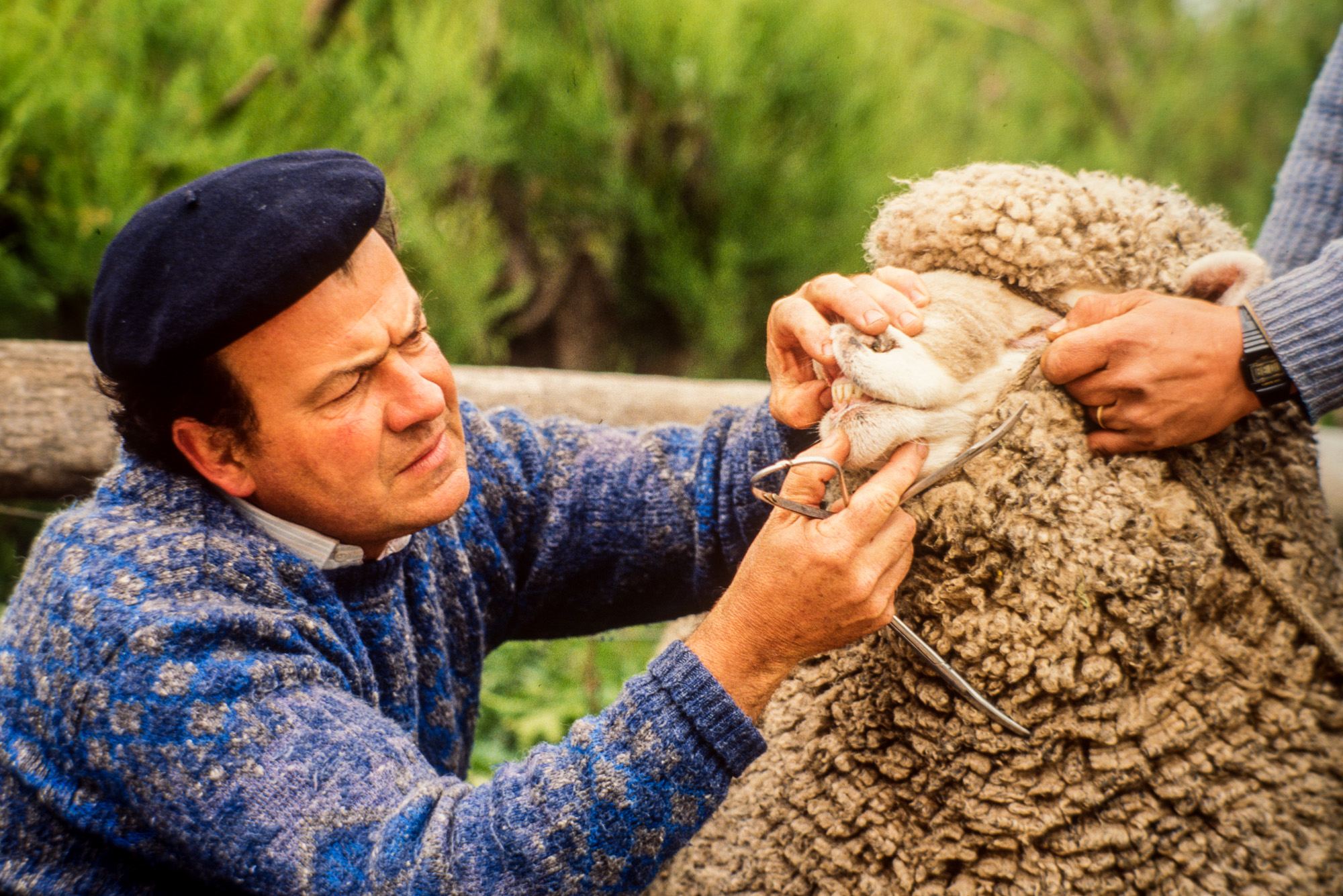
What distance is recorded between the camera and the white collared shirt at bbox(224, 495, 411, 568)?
4.95 feet

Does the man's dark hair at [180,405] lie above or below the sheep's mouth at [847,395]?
below

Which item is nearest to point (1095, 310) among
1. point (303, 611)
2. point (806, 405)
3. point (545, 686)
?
point (806, 405)

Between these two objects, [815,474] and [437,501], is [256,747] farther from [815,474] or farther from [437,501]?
[815,474]

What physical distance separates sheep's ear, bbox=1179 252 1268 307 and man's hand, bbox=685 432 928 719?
0.65m

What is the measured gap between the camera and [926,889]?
4.99 ft

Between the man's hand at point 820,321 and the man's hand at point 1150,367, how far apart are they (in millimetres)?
249

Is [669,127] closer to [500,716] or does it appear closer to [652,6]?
[652,6]

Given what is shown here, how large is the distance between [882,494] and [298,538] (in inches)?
35.8

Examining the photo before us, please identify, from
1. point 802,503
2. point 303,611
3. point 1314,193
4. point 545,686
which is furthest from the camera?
point 545,686

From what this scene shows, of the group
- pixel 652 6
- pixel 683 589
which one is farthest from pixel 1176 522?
pixel 652 6

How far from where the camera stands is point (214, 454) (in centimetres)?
146

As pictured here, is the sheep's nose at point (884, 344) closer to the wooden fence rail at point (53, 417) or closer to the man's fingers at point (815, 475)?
the man's fingers at point (815, 475)

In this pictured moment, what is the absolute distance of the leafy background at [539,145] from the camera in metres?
3.56

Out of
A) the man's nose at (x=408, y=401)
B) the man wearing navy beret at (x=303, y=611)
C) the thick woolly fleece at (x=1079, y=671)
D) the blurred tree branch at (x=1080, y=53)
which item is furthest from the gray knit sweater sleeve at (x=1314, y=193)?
the blurred tree branch at (x=1080, y=53)
